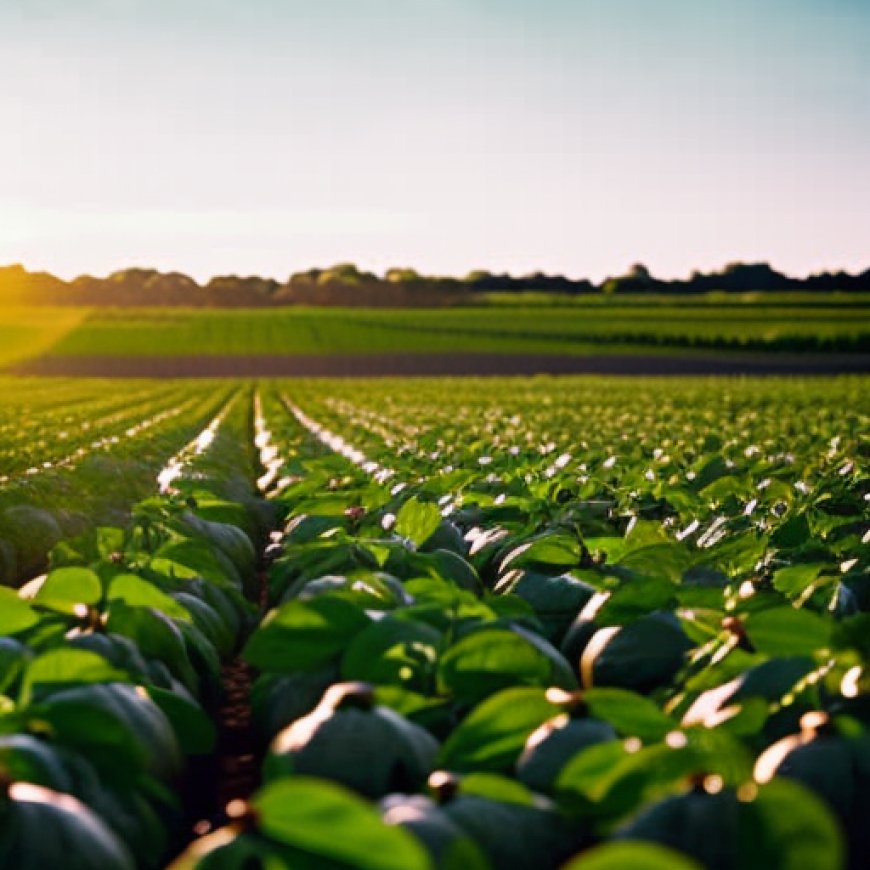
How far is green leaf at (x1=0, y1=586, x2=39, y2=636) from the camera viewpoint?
3137 millimetres

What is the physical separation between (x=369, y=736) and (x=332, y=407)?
24900 mm

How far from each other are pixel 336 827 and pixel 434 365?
76995 mm

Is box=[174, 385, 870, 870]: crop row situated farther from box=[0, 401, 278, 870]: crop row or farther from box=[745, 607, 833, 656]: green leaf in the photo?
box=[0, 401, 278, 870]: crop row

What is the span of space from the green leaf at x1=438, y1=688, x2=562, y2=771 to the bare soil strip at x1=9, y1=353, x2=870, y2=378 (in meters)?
68.0

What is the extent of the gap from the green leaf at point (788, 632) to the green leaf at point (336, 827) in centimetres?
134

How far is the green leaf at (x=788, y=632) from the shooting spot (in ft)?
9.37

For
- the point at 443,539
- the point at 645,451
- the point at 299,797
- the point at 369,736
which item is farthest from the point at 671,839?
the point at 645,451

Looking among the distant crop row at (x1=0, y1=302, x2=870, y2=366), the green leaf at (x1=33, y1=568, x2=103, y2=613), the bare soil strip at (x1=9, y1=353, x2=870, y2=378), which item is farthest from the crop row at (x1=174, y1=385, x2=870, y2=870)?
the distant crop row at (x1=0, y1=302, x2=870, y2=366)

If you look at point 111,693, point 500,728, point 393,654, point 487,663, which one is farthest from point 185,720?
point 500,728

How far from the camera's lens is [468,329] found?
105312mm

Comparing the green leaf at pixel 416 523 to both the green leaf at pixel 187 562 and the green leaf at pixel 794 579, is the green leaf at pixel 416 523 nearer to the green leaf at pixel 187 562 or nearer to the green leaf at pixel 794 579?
the green leaf at pixel 187 562

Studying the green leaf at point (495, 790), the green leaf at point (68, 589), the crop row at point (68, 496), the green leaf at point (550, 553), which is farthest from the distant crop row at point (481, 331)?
the green leaf at point (495, 790)

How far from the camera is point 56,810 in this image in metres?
2.17

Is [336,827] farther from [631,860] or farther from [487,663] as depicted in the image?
[487,663]
